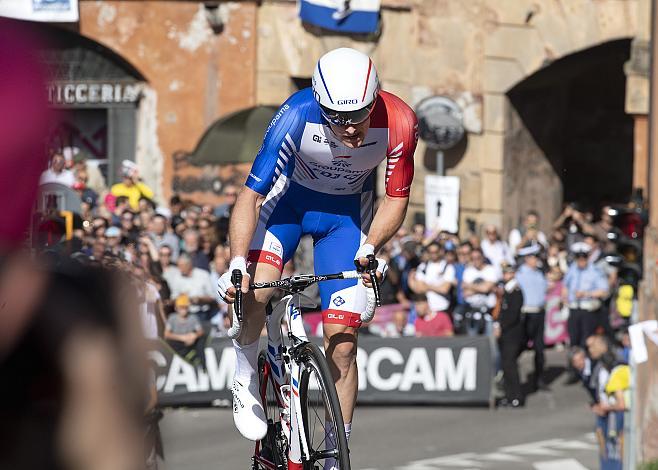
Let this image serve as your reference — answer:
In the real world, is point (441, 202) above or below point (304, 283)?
above

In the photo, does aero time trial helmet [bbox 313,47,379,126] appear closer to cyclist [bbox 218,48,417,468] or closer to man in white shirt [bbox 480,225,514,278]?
cyclist [bbox 218,48,417,468]

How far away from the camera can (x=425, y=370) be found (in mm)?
17297

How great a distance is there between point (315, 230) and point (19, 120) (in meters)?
5.13

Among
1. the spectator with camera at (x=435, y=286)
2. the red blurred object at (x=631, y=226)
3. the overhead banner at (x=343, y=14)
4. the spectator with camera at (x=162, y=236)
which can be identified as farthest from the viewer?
the overhead banner at (x=343, y=14)

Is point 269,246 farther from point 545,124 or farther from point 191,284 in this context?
point 545,124

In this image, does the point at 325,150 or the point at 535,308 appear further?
the point at 535,308

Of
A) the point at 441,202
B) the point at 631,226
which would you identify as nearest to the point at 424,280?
the point at 441,202

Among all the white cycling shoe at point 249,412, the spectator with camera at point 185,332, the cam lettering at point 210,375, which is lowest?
the cam lettering at point 210,375

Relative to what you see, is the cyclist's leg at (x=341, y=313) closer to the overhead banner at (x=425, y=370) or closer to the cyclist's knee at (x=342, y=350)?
the cyclist's knee at (x=342, y=350)

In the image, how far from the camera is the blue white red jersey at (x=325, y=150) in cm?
639

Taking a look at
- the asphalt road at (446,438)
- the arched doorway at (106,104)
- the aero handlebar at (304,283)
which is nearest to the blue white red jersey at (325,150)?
the aero handlebar at (304,283)

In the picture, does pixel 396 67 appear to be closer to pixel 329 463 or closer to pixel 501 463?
pixel 501 463

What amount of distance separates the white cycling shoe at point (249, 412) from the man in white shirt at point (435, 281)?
11.3 meters

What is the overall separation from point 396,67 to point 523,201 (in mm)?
3524
